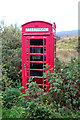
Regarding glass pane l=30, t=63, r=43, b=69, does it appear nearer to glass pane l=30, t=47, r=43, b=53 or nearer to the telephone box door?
the telephone box door

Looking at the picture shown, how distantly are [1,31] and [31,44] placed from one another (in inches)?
120

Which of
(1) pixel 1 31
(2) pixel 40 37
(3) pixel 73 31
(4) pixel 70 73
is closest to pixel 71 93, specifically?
(4) pixel 70 73

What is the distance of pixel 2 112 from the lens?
3979 mm

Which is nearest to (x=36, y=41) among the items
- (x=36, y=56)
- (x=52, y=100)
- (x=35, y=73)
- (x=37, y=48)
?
(x=37, y=48)

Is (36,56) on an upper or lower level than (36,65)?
upper

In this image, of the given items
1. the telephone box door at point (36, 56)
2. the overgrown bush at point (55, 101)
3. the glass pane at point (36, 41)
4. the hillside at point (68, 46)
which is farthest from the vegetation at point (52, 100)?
the hillside at point (68, 46)

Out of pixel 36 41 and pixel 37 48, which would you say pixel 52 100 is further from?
pixel 36 41

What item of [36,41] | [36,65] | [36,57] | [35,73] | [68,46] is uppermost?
[68,46]

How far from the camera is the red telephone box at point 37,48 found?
4.21 m

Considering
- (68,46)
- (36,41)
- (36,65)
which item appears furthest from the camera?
(68,46)

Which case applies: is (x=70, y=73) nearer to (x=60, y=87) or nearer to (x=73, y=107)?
(x=60, y=87)

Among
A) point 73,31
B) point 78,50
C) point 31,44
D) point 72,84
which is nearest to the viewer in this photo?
point 72,84

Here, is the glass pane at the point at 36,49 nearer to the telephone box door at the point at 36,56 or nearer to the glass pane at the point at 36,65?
the telephone box door at the point at 36,56

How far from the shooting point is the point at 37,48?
4.39 m
